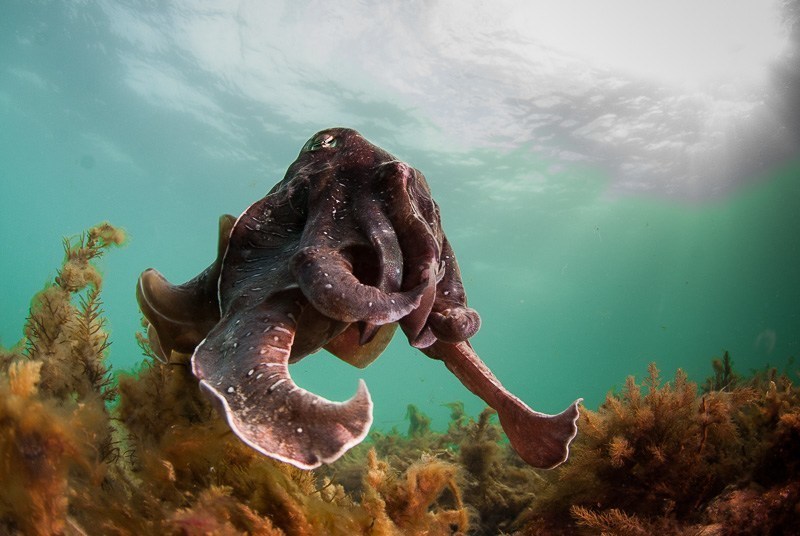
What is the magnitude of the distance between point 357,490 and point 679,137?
37.5 meters

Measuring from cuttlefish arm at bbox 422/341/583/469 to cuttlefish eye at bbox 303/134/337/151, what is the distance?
1441mm

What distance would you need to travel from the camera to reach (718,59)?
27141mm

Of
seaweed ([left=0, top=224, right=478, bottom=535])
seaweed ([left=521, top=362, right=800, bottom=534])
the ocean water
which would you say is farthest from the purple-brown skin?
the ocean water

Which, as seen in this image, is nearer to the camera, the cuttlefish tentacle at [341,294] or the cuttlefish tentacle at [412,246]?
the cuttlefish tentacle at [341,294]

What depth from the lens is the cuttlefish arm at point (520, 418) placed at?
92.2 inches

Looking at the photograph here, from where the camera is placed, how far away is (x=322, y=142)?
8.98 feet

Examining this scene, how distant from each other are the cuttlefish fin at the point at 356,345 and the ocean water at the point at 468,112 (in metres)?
6.33

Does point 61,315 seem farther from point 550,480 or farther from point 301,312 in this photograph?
point 550,480

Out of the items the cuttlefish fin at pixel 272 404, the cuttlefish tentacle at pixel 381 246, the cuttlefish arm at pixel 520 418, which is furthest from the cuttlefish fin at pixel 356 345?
the cuttlefish fin at pixel 272 404

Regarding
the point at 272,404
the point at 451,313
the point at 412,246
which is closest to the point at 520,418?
the point at 451,313

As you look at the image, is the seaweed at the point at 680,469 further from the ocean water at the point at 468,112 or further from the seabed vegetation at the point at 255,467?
the ocean water at the point at 468,112

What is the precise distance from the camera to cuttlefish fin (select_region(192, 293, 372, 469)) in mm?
1405

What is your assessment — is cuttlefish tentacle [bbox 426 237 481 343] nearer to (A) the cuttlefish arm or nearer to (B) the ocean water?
(A) the cuttlefish arm

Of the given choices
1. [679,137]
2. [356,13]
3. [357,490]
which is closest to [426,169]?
→ [356,13]
